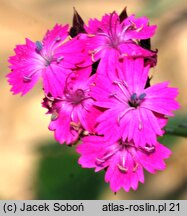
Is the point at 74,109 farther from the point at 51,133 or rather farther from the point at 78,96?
the point at 51,133

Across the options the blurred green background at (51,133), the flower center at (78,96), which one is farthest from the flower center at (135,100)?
the blurred green background at (51,133)

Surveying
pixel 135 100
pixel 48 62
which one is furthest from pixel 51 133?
pixel 135 100

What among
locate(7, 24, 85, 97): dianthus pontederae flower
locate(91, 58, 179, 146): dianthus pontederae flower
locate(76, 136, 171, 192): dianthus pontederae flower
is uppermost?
locate(7, 24, 85, 97): dianthus pontederae flower

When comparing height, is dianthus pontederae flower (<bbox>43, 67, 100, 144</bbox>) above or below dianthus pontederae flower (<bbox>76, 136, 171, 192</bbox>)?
above

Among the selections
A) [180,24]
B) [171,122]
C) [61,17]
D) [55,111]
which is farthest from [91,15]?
[55,111]

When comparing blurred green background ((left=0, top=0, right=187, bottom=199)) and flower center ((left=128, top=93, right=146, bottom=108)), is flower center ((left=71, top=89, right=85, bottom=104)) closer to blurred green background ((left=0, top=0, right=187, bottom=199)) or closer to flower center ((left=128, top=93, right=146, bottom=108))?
flower center ((left=128, top=93, right=146, bottom=108))

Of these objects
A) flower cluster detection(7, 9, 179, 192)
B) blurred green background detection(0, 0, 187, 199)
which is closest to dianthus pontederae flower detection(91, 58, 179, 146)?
flower cluster detection(7, 9, 179, 192)

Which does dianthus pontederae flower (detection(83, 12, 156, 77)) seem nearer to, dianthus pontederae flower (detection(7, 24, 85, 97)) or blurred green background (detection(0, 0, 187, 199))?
dianthus pontederae flower (detection(7, 24, 85, 97))

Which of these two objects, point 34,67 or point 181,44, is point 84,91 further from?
point 181,44

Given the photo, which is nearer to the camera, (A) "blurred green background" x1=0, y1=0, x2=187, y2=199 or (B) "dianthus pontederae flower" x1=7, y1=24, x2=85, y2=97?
(B) "dianthus pontederae flower" x1=7, y1=24, x2=85, y2=97
